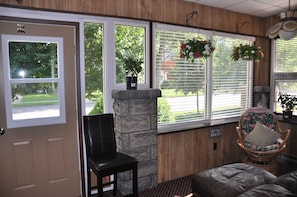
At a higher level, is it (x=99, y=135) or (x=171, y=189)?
(x=99, y=135)

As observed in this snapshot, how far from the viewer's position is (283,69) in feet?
13.9

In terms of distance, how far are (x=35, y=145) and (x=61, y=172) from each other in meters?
0.46

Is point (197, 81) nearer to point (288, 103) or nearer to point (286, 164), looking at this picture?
point (288, 103)

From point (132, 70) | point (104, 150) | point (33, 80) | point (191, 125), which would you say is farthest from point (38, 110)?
point (191, 125)

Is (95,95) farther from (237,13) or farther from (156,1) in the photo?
(237,13)

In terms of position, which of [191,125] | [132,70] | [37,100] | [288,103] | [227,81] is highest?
[132,70]

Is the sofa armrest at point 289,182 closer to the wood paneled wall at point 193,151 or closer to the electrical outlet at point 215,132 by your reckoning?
the wood paneled wall at point 193,151

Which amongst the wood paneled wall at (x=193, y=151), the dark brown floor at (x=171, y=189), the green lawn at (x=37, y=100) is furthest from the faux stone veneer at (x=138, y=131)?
the green lawn at (x=37, y=100)

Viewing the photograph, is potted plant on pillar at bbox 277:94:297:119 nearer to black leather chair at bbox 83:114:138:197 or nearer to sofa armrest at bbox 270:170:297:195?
sofa armrest at bbox 270:170:297:195

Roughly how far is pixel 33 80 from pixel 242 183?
2448 mm

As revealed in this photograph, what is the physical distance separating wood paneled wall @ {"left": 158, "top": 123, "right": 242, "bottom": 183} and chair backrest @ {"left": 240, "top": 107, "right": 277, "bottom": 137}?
29 cm

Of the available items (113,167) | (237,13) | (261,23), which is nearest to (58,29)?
(113,167)

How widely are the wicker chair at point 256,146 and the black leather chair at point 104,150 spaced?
187cm

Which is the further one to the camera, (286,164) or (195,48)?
(286,164)
